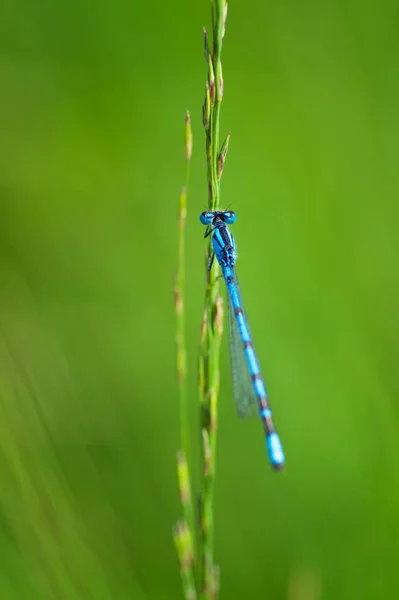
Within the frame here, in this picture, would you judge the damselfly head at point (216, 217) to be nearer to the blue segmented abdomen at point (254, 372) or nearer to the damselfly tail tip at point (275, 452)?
the blue segmented abdomen at point (254, 372)

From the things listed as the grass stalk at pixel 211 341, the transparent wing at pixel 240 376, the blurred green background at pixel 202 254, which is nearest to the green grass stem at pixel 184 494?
the grass stalk at pixel 211 341

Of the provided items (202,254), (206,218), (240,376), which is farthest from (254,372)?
(202,254)

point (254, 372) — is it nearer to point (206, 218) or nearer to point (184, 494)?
point (206, 218)

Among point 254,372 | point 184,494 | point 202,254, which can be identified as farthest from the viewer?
point 202,254

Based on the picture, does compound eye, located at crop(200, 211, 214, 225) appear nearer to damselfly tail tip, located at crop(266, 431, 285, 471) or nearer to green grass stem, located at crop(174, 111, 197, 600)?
green grass stem, located at crop(174, 111, 197, 600)

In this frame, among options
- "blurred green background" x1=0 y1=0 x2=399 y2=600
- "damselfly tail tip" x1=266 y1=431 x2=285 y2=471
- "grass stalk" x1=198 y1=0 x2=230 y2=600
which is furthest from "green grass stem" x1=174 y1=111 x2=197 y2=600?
"blurred green background" x1=0 y1=0 x2=399 y2=600

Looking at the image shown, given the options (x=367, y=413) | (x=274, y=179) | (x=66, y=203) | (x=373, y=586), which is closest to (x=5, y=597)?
(x=373, y=586)
